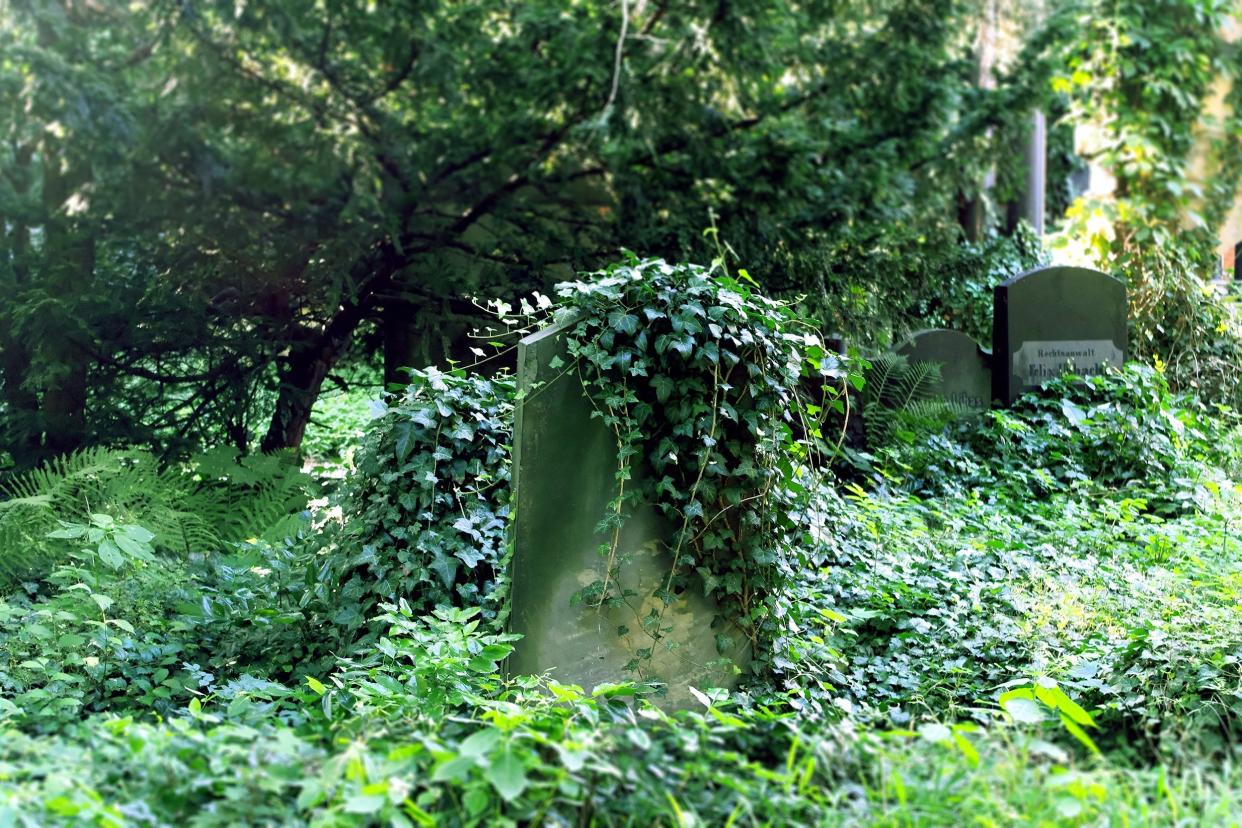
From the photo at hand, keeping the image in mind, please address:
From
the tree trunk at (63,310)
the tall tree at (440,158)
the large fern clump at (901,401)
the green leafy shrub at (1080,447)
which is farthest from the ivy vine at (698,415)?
the tree trunk at (63,310)

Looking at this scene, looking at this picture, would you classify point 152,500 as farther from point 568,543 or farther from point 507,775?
point 507,775

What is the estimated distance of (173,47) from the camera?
29.1ft

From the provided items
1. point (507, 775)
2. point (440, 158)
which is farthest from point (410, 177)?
point (507, 775)

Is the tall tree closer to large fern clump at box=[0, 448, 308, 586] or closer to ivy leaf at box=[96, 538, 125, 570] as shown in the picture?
large fern clump at box=[0, 448, 308, 586]

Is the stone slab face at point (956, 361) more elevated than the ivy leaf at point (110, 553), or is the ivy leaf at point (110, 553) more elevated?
A: the stone slab face at point (956, 361)

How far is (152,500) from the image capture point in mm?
6445

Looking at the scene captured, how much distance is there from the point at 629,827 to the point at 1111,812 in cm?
85

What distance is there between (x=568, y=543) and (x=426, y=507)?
2.58 ft

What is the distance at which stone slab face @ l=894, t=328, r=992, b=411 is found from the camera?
28.1 feet

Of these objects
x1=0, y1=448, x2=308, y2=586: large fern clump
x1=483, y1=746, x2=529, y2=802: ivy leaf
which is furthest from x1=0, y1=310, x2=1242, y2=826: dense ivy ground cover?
x1=0, y1=448, x2=308, y2=586: large fern clump

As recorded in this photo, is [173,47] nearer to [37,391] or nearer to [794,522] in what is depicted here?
[37,391]

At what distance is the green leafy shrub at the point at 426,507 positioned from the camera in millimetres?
4340

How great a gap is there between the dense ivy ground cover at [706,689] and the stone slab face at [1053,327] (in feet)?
1.94

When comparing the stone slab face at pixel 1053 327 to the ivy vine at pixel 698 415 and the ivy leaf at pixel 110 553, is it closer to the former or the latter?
the ivy vine at pixel 698 415
